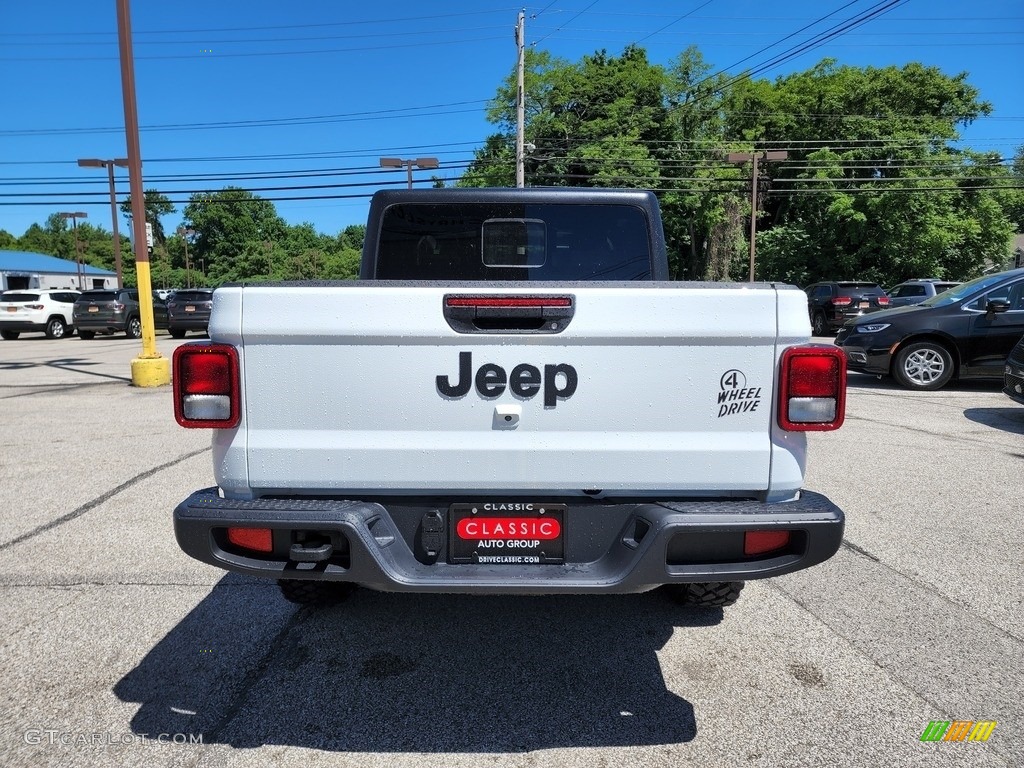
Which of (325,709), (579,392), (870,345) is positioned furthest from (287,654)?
(870,345)

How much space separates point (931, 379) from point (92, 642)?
34.9 feet

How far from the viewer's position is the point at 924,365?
1013 centimetres

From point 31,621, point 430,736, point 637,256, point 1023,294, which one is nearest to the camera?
point 430,736

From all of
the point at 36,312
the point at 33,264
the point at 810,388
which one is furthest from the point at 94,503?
the point at 33,264

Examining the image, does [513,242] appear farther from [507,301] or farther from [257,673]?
[257,673]

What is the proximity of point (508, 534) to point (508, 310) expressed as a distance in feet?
2.51

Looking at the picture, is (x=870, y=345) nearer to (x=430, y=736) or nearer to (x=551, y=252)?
(x=551, y=252)

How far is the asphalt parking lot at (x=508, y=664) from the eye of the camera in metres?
2.45

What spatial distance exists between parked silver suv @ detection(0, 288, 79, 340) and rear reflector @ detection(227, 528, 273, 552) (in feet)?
83.1

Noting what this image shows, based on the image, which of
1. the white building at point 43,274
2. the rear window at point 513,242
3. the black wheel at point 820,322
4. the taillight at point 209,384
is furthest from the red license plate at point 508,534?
the white building at point 43,274

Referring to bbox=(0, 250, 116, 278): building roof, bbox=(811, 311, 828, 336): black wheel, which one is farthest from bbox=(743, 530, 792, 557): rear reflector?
bbox=(0, 250, 116, 278): building roof

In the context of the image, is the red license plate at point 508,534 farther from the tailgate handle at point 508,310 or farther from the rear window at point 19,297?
the rear window at point 19,297

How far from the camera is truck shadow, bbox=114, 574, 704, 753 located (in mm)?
2531

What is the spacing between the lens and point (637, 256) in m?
3.99
